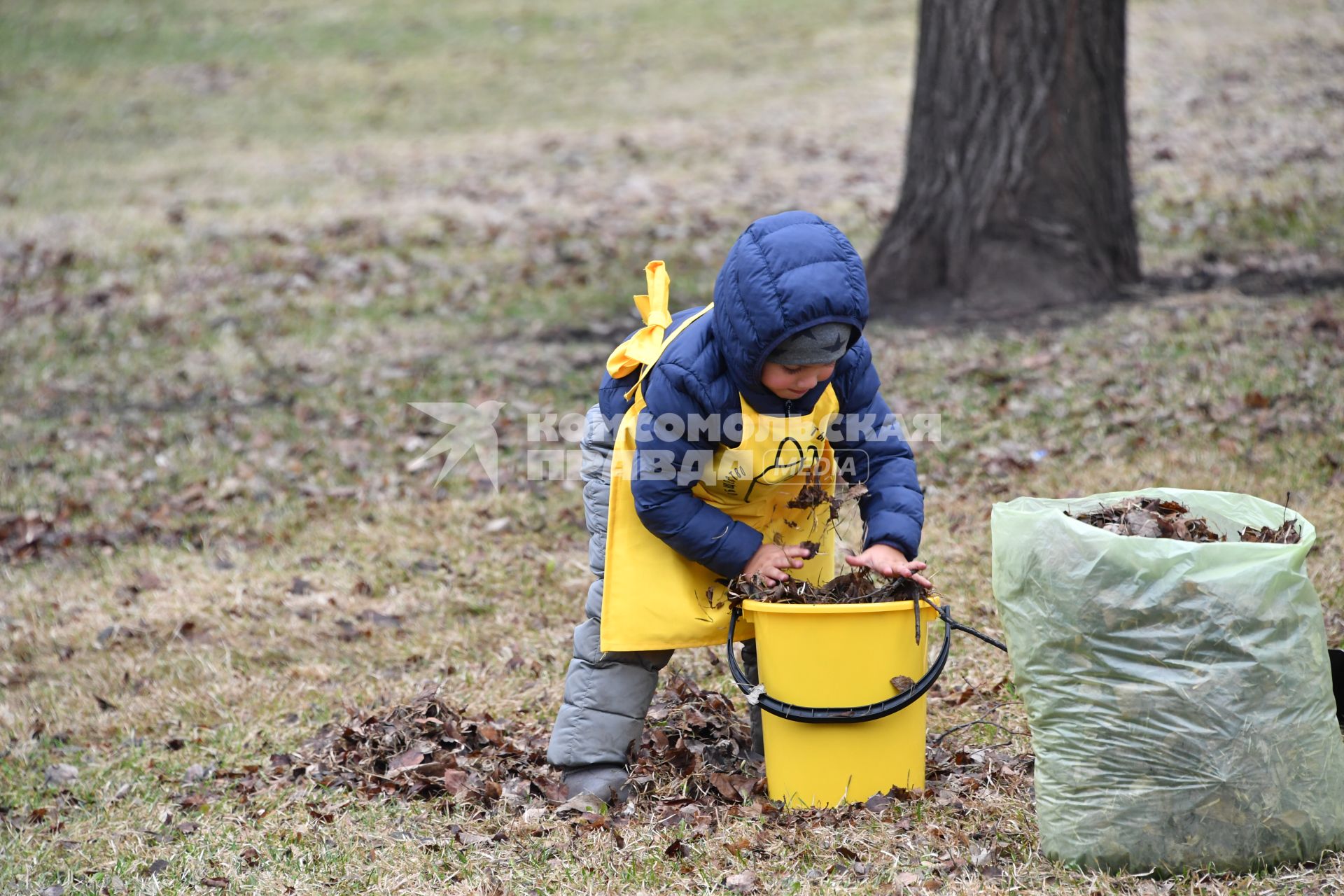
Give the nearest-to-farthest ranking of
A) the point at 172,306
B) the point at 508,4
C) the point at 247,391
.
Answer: the point at 247,391
the point at 172,306
the point at 508,4

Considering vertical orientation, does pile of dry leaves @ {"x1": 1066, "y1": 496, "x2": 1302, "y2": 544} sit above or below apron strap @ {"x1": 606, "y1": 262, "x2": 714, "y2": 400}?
below

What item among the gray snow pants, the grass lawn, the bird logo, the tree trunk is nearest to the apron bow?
the gray snow pants

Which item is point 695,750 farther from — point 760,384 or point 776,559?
point 760,384

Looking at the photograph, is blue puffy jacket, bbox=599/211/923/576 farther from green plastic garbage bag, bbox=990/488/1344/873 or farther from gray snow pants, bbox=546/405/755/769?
green plastic garbage bag, bbox=990/488/1344/873

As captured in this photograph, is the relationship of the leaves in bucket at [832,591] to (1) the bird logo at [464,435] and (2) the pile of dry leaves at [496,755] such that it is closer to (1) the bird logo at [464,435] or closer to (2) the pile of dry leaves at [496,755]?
(2) the pile of dry leaves at [496,755]

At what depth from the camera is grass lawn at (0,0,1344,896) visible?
10.9 feet

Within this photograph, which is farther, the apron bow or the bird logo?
the bird logo

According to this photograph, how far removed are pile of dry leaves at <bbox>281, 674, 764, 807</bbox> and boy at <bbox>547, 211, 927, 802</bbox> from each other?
0.43ft

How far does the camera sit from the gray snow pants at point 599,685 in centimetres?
339

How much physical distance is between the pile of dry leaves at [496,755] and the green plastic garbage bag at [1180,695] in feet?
3.26

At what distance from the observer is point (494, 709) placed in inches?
160

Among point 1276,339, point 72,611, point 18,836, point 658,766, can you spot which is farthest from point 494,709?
point 1276,339

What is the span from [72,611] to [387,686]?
1.68 meters

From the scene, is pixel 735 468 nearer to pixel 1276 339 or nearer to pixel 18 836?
pixel 18 836
